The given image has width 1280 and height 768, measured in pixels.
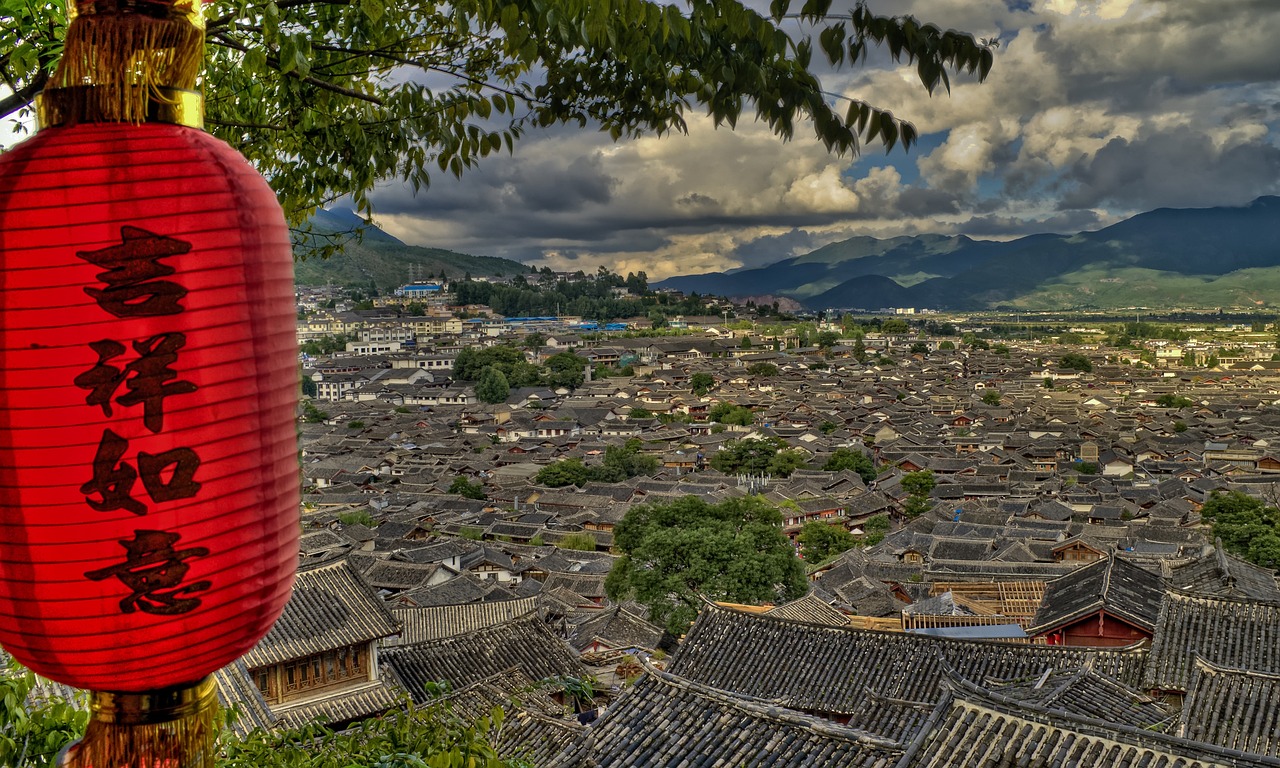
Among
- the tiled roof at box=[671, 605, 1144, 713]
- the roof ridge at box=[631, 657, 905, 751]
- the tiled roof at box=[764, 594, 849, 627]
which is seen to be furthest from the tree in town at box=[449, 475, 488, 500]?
the roof ridge at box=[631, 657, 905, 751]

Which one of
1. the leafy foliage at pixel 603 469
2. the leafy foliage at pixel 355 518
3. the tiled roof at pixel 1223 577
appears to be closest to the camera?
the tiled roof at pixel 1223 577

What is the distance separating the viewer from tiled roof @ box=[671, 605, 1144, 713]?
1059cm

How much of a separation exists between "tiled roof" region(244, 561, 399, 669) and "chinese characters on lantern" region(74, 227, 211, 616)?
9.78 metres

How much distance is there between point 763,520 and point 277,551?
2093cm

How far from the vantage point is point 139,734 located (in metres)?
1.29

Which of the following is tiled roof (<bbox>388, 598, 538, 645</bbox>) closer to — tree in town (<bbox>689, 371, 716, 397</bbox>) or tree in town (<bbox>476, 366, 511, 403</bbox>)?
tree in town (<bbox>476, 366, 511, 403</bbox>)

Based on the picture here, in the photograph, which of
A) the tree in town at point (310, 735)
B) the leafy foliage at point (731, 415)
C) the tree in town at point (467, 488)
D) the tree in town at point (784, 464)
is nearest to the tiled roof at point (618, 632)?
the tree in town at point (310, 735)

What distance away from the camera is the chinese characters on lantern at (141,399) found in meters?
1.19

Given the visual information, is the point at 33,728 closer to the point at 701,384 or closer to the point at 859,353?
the point at 701,384

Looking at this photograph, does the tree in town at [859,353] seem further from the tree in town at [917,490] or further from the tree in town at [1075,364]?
the tree in town at [917,490]

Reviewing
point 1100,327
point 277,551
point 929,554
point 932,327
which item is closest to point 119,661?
point 277,551

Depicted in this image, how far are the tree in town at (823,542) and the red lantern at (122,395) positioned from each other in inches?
1148

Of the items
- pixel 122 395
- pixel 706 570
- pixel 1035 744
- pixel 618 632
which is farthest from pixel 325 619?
pixel 122 395

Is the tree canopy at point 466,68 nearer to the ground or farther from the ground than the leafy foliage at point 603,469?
farther from the ground
